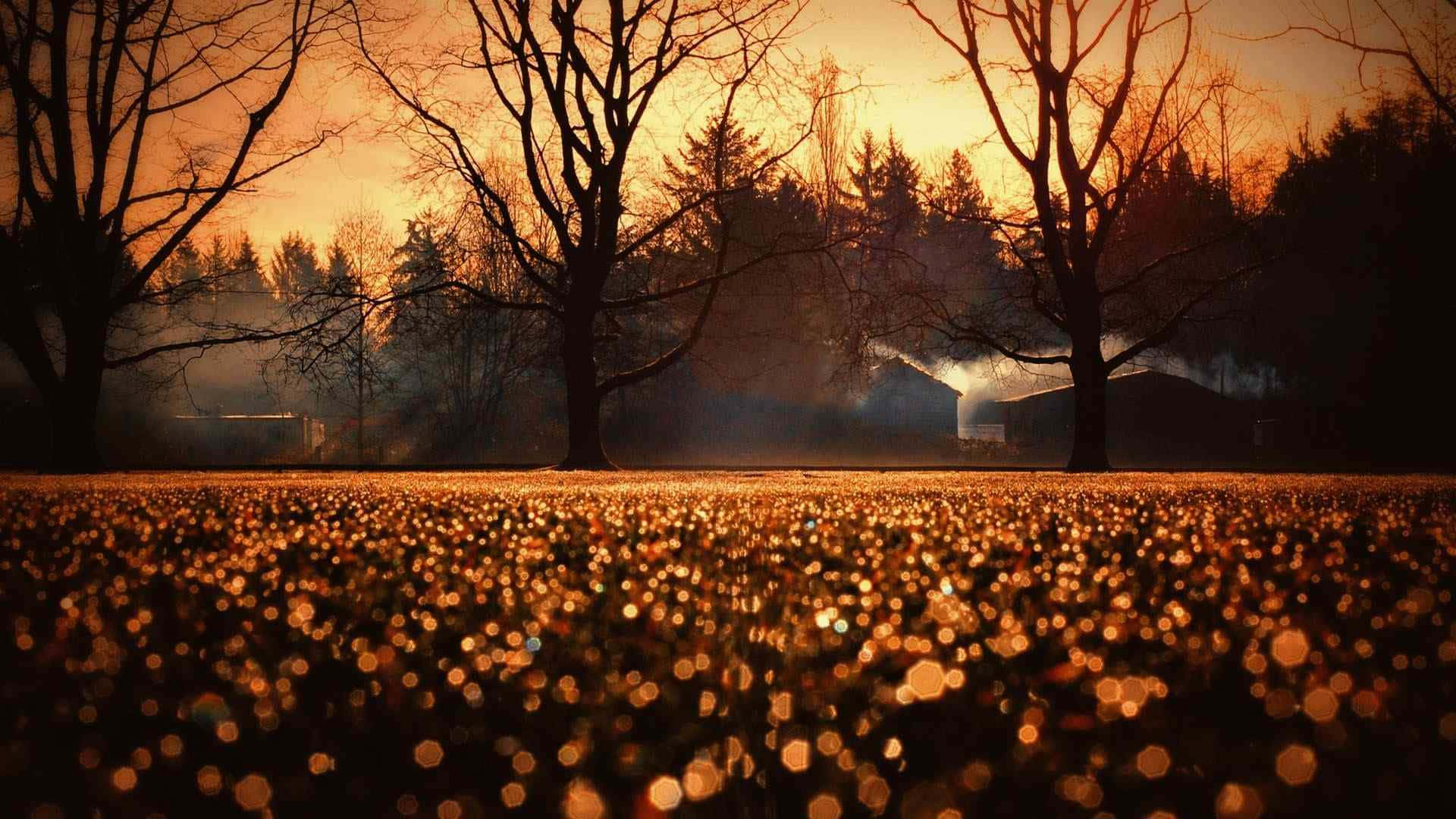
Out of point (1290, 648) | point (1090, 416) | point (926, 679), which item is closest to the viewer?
point (926, 679)

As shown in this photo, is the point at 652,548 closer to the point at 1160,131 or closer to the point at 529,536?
the point at 529,536

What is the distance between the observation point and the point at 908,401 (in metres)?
60.1

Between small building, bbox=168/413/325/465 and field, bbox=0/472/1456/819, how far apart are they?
189ft

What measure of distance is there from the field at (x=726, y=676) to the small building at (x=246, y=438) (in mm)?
57547

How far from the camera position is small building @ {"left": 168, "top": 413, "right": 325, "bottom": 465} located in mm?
59906

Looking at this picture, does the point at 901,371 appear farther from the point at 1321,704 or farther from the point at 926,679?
the point at 1321,704

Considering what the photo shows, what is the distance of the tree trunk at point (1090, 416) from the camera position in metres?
25.6

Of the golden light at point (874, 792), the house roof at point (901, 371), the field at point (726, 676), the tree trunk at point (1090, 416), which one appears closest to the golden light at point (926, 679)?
the field at point (726, 676)

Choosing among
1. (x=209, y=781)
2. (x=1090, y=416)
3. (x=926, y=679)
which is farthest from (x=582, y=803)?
(x=1090, y=416)

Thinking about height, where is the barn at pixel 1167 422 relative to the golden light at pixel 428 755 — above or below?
above

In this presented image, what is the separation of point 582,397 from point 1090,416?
487 inches

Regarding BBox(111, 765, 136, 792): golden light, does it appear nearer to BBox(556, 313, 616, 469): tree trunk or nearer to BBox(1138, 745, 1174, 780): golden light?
BBox(1138, 745, 1174, 780): golden light

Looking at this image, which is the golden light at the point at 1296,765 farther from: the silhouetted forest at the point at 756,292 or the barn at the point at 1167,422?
the barn at the point at 1167,422

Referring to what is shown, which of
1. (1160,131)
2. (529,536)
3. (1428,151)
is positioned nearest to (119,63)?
(529,536)
